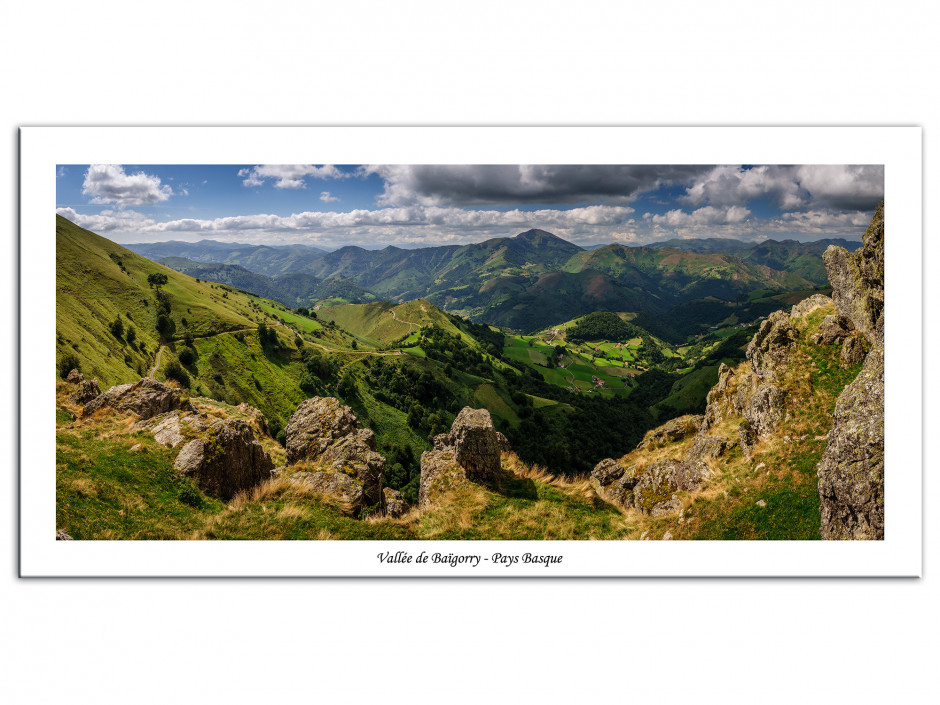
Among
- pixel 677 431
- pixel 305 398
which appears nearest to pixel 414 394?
pixel 305 398

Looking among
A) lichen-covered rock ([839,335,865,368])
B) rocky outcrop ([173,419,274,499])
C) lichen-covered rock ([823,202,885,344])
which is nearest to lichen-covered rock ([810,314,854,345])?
lichen-covered rock ([823,202,885,344])

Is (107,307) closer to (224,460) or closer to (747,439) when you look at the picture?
(224,460)

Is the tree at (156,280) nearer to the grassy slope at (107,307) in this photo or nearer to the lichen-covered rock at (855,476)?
the grassy slope at (107,307)

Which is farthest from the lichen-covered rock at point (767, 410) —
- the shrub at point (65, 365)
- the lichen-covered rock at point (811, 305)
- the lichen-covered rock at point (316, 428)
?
the shrub at point (65, 365)

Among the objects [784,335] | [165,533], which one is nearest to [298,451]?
[165,533]

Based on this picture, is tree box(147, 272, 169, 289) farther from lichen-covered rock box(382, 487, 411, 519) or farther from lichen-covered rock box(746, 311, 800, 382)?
lichen-covered rock box(746, 311, 800, 382)

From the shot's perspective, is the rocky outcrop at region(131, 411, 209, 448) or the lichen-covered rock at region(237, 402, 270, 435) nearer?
the rocky outcrop at region(131, 411, 209, 448)
